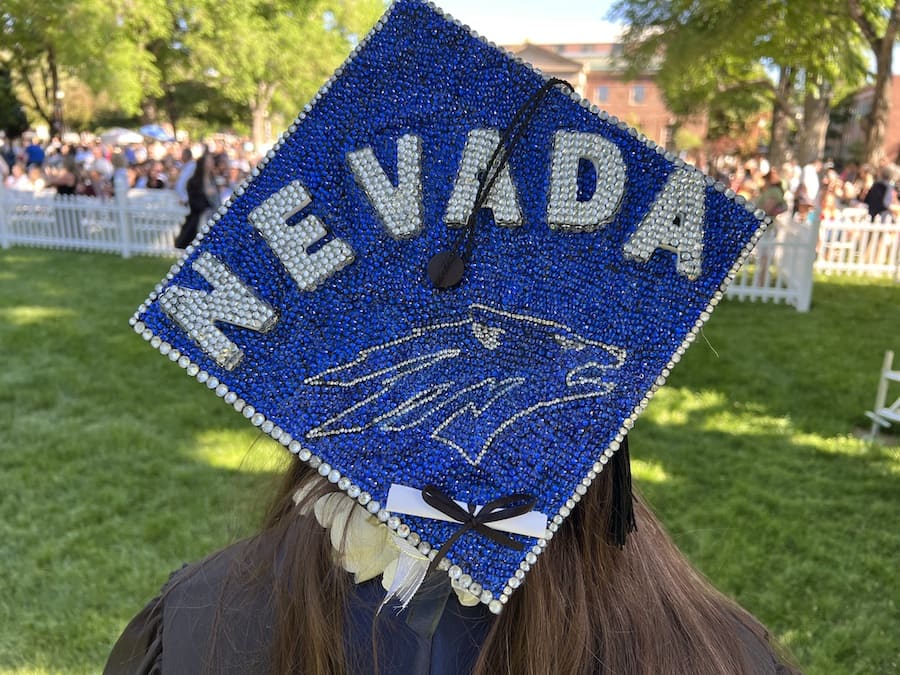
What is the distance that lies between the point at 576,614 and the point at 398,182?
590mm

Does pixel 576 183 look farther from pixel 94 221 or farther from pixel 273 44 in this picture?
pixel 273 44

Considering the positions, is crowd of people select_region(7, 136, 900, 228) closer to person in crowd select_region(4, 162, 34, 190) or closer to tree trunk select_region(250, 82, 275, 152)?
person in crowd select_region(4, 162, 34, 190)

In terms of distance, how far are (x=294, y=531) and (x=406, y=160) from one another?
0.55 metres

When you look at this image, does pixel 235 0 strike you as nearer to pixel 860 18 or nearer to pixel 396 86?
pixel 860 18

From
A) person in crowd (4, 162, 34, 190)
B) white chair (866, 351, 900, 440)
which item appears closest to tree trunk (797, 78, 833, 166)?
white chair (866, 351, 900, 440)

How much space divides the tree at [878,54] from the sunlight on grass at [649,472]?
13415mm

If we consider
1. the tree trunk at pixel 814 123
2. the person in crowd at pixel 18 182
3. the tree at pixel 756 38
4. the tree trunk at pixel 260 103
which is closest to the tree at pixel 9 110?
the tree trunk at pixel 260 103

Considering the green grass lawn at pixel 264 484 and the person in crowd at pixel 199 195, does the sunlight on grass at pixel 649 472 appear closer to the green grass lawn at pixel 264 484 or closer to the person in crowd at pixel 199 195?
the green grass lawn at pixel 264 484

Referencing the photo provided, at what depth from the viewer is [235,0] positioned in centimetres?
2388

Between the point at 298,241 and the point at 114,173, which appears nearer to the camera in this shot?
the point at 298,241

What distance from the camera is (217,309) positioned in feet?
2.69

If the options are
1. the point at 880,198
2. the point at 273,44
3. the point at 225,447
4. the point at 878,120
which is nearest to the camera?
the point at 225,447

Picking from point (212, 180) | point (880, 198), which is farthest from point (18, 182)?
point (880, 198)

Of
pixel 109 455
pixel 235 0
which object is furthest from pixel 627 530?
pixel 235 0
